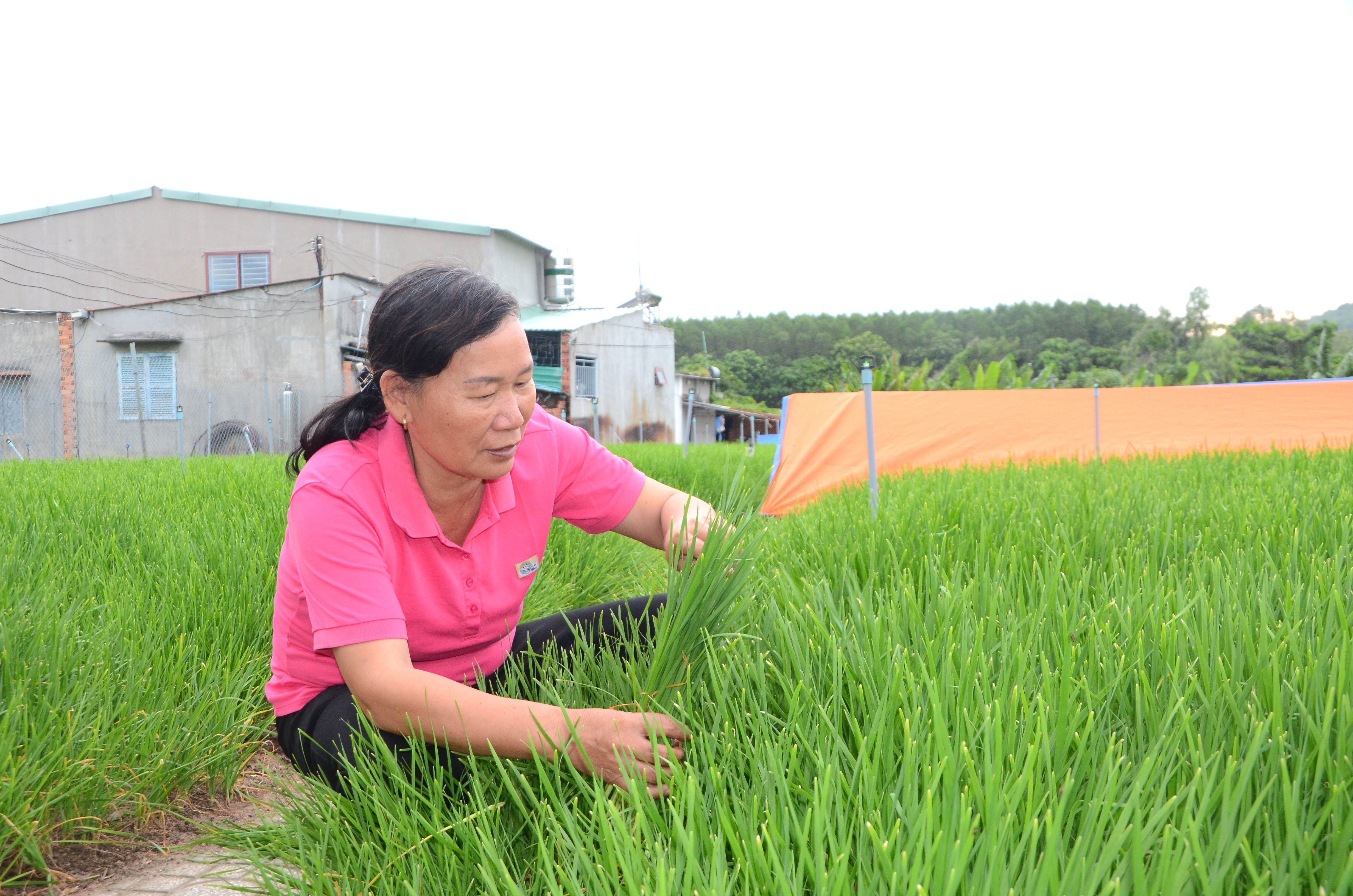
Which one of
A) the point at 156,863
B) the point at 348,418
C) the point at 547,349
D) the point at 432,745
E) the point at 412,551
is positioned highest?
the point at 547,349

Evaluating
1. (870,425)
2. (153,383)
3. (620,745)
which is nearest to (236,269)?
(153,383)

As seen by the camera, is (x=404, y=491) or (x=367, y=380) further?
(x=367, y=380)

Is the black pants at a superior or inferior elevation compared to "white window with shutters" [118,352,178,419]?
inferior

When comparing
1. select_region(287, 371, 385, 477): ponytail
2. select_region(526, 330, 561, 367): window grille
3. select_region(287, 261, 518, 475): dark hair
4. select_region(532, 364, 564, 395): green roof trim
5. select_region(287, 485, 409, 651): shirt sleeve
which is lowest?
select_region(287, 485, 409, 651): shirt sleeve

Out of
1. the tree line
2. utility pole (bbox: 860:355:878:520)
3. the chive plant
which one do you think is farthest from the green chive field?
the tree line

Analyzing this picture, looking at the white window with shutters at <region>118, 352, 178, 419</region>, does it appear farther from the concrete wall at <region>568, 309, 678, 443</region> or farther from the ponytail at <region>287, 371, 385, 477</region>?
the ponytail at <region>287, 371, 385, 477</region>

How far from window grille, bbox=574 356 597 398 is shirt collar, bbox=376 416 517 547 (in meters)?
19.0

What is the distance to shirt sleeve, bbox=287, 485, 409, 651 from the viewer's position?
1459mm

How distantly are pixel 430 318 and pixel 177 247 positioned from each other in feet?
73.8

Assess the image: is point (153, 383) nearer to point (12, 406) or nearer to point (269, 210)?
point (12, 406)

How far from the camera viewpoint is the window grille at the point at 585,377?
20750 mm

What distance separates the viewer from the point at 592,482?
6.64 ft

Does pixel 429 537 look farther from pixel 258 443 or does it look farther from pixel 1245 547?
pixel 258 443

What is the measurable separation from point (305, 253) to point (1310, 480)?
20829mm
